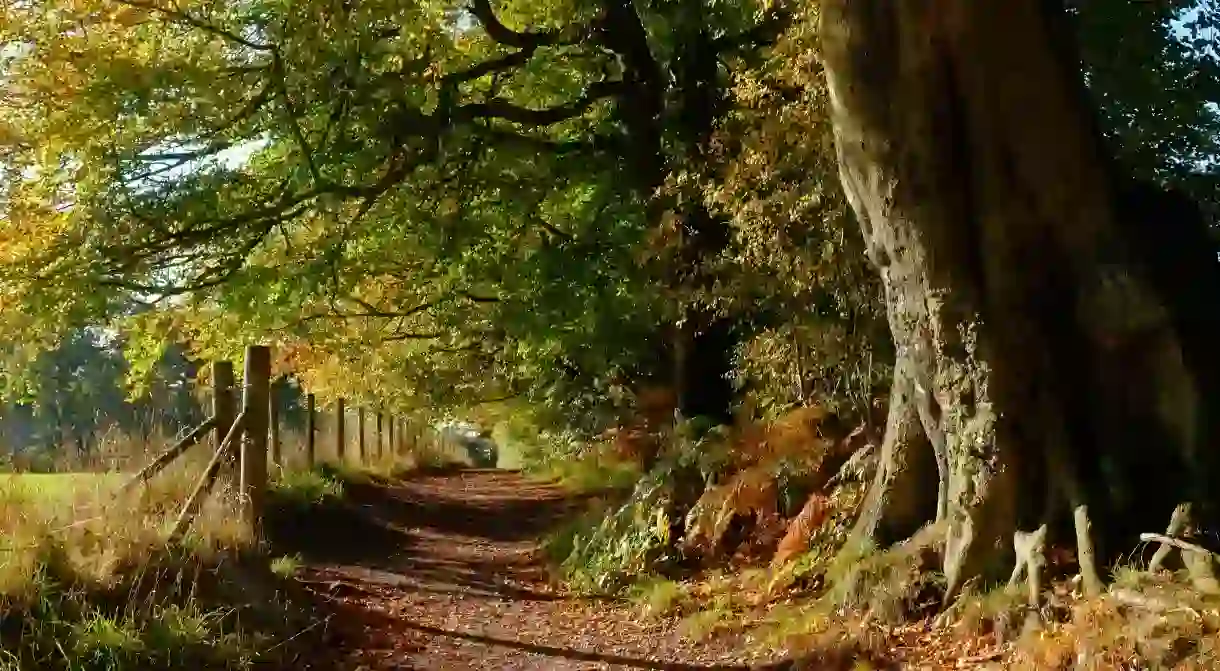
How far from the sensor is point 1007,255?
313 inches

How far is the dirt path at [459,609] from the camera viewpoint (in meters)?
8.66

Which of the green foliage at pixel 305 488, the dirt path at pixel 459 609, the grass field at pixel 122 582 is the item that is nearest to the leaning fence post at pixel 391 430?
the dirt path at pixel 459 609

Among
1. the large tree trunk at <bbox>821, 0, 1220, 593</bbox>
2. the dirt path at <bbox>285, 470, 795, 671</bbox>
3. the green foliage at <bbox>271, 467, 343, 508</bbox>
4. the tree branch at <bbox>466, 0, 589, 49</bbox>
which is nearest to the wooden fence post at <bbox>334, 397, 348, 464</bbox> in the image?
the dirt path at <bbox>285, 470, 795, 671</bbox>

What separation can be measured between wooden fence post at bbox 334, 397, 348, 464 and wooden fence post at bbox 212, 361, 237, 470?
13.4m

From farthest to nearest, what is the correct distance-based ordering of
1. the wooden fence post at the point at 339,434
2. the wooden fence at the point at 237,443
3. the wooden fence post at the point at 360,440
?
the wooden fence post at the point at 360,440
the wooden fence post at the point at 339,434
the wooden fence at the point at 237,443

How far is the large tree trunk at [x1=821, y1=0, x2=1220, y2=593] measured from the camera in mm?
7754

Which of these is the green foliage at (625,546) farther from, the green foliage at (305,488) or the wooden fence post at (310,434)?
the wooden fence post at (310,434)

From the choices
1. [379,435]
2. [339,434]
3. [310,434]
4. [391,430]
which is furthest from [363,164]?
[391,430]

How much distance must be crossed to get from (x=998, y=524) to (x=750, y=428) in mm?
4886

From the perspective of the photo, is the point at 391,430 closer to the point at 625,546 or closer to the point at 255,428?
the point at 625,546

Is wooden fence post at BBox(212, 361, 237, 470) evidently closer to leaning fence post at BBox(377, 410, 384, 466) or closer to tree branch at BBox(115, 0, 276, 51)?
tree branch at BBox(115, 0, 276, 51)

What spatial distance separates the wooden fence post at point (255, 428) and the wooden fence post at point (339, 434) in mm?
13396

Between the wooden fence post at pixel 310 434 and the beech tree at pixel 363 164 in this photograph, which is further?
the wooden fence post at pixel 310 434

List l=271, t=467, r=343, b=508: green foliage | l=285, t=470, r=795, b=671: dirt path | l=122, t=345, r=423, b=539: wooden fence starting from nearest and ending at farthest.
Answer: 1. l=122, t=345, r=423, b=539: wooden fence
2. l=285, t=470, r=795, b=671: dirt path
3. l=271, t=467, r=343, b=508: green foliage
